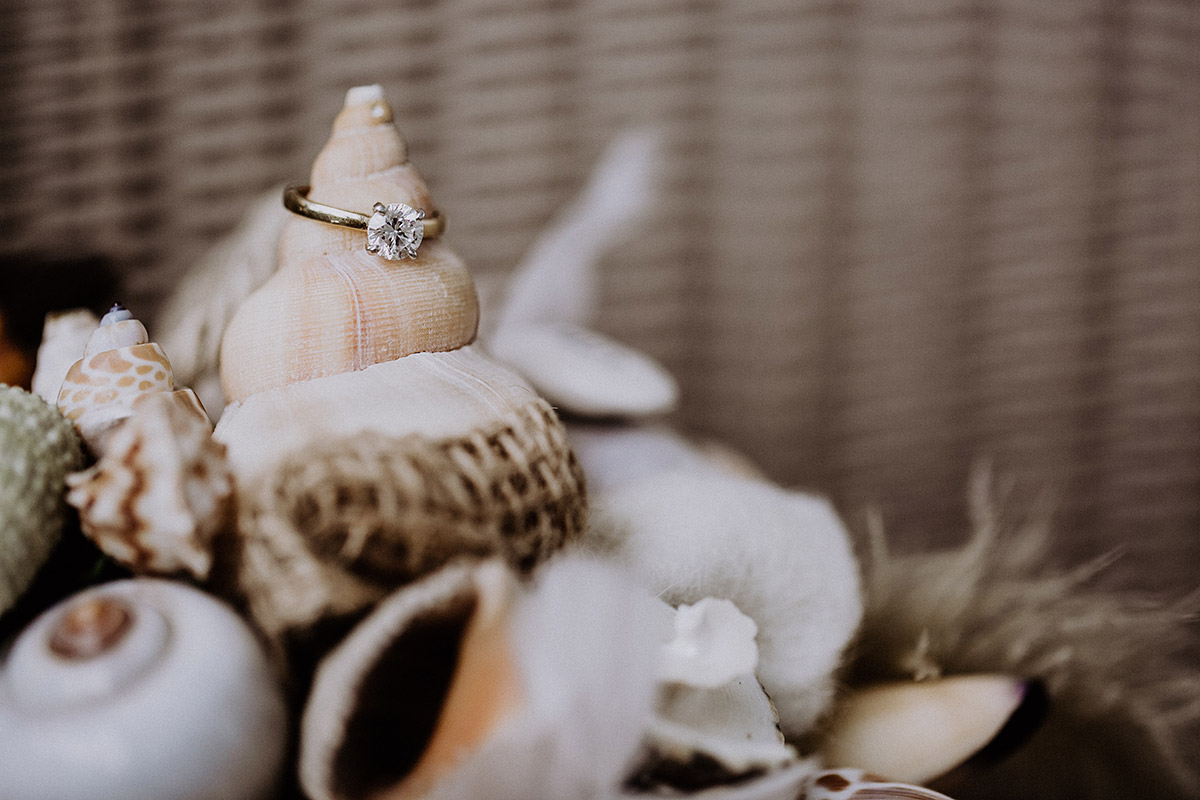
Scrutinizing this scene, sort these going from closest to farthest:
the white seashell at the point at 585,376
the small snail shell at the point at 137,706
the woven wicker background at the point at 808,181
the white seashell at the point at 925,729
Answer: the small snail shell at the point at 137,706
the white seashell at the point at 925,729
the white seashell at the point at 585,376
the woven wicker background at the point at 808,181

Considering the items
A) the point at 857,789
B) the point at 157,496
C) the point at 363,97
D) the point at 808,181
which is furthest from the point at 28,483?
the point at 808,181

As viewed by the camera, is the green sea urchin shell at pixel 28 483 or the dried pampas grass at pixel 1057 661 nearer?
the green sea urchin shell at pixel 28 483

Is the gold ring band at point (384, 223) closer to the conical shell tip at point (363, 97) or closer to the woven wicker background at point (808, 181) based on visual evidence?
the conical shell tip at point (363, 97)

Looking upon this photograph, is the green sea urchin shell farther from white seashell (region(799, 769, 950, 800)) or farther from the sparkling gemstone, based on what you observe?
white seashell (region(799, 769, 950, 800))

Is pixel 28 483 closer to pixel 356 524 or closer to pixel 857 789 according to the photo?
pixel 356 524

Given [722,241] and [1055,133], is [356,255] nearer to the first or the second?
[722,241]

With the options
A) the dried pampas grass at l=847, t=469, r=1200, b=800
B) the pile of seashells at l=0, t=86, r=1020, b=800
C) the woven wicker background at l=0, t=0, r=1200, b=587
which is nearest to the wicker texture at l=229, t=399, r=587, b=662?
the pile of seashells at l=0, t=86, r=1020, b=800

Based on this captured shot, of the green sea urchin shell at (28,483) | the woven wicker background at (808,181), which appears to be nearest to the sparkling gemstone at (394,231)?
the green sea urchin shell at (28,483)
